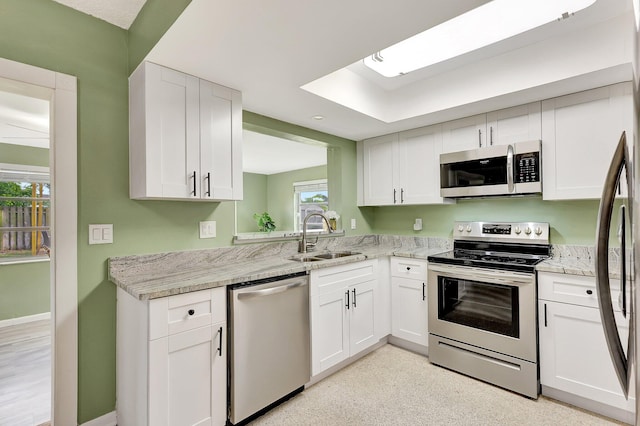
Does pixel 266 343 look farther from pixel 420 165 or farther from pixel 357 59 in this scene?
pixel 420 165

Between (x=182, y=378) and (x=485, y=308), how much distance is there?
7.02 ft

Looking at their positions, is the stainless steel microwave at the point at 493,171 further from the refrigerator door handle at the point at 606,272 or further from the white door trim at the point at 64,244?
the white door trim at the point at 64,244

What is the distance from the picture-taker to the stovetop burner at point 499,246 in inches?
93.4

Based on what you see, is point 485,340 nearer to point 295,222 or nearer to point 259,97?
point 259,97

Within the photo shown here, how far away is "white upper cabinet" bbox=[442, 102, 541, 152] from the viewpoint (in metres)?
2.45

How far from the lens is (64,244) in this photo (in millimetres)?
1731

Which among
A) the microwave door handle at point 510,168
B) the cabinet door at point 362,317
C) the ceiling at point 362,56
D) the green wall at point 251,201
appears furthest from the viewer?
the green wall at point 251,201

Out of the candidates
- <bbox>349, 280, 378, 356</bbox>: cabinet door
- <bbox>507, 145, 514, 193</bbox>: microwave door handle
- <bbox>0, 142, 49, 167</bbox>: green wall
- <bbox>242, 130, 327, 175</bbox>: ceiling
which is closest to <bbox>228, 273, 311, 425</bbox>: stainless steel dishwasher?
<bbox>349, 280, 378, 356</bbox>: cabinet door

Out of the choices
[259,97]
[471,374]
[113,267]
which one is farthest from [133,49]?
[471,374]

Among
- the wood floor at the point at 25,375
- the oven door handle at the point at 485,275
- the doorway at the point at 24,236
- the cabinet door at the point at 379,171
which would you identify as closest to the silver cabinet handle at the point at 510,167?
the oven door handle at the point at 485,275

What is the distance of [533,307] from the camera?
2.14 metres

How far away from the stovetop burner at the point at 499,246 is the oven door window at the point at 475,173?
0.43 m

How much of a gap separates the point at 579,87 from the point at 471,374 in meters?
2.22

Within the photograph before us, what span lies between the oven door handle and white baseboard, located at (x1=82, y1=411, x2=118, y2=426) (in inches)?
96.5
